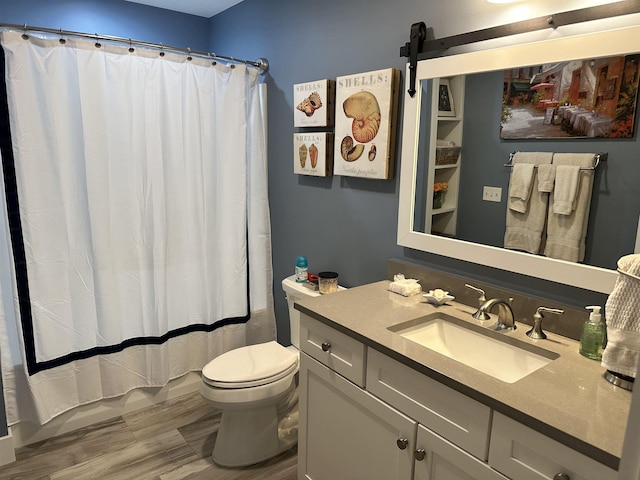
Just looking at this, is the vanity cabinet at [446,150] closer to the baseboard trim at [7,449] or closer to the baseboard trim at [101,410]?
the baseboard trim at [101,410]

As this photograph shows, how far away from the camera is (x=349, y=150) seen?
222 cm

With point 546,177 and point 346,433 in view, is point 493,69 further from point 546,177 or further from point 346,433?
point 346,433

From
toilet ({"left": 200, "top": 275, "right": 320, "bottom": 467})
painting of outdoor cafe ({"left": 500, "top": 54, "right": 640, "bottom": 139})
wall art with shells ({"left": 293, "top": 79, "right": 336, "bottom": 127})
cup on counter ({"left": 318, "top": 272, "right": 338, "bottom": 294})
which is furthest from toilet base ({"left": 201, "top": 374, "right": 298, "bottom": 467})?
painting of outdoor cafe ({"left": 500, "top": 54, "right": 640, "bottom": 139})

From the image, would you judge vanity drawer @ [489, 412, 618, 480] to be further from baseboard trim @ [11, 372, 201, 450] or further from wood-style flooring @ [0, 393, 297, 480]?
baseboard trim @ [11, 372, 201, 450]

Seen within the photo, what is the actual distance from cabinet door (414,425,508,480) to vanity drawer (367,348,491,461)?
21 mm

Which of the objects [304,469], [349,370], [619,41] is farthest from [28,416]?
[619,41]

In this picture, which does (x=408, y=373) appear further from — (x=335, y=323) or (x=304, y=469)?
(x=304, y=469)

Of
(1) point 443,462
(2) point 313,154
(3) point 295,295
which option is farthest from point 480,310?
(2) point 313,154

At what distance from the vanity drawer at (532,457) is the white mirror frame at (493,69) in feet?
2.03

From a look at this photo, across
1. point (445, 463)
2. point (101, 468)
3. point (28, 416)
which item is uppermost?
point (445, 463)

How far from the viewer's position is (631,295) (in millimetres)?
1110

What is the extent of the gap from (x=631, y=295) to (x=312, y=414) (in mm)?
1198

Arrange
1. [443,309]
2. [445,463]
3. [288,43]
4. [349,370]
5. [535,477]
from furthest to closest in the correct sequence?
[288,43] → [443,309] → [349,370] → [445,463] → [535,477]

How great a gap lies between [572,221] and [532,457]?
2.61 feet
